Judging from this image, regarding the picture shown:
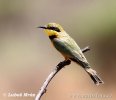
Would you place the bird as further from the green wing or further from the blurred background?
the blurred background

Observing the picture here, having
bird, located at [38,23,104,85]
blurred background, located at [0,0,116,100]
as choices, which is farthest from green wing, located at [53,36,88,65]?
blurred background, located at [0,0,116,100]

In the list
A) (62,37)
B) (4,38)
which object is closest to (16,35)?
(4,38)

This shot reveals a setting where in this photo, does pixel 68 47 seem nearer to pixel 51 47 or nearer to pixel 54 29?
pixel 54 29

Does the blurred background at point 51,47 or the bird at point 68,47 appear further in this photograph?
→ the blurred background at point 51,47

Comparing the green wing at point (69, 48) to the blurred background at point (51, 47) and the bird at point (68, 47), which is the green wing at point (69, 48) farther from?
the blurred background at point (51, 47)

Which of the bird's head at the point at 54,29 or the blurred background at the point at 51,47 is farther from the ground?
the blurred background at the point at 51,47

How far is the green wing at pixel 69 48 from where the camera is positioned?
1870mm

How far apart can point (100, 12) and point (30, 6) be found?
0.39 meters

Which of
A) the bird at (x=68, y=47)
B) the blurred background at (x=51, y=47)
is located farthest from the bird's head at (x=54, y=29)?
the blurred background at (x=51, y=47)

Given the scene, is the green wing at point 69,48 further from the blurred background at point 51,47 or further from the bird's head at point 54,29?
Answer: the blurred background at point 51,47

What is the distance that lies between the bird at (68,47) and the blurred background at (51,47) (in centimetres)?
31

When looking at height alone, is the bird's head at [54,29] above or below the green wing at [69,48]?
above

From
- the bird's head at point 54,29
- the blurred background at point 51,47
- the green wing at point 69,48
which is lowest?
the green wing at point 69,48

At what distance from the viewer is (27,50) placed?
105 inches
